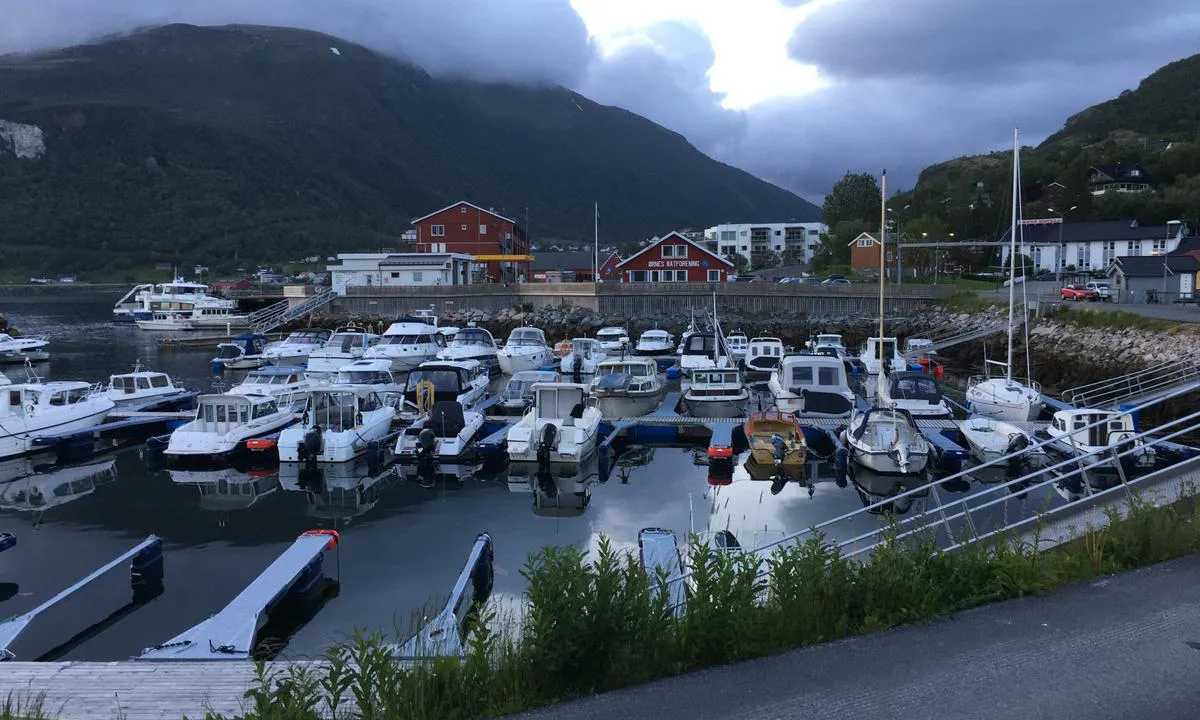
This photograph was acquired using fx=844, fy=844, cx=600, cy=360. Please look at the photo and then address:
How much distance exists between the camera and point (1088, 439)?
66.7 feet

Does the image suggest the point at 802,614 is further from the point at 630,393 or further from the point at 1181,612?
the point at 630,393

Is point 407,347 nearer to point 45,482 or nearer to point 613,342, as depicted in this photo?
point 613,342

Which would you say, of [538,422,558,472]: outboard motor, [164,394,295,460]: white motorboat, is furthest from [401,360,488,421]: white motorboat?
[538,422,558,472]: outboard motor

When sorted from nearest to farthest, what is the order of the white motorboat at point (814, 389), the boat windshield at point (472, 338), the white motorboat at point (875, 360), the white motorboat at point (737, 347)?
1. the white motorboat at point (814, 389)
2. the white motorboat at point (875, 360)
3. the white motorboat at point (737, 347)
4. the boat windshield at point (472, 338)

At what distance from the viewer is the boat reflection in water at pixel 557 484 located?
65.5ft

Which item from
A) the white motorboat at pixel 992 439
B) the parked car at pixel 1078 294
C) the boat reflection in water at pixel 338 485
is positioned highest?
the parked car at pixel 1078 294

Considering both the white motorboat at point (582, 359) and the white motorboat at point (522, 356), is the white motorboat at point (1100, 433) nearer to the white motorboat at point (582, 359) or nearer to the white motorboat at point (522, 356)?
the white motorboat at point (582, 359)

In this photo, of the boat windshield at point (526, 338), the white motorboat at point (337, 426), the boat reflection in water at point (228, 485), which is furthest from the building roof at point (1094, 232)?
the boat reflection in water at point (228, 485)

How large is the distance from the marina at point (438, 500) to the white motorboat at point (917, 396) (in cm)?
54

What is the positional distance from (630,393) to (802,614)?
21.4 meters

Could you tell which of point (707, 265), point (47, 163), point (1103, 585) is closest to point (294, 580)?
point (1103, 585)

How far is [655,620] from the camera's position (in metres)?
6.77

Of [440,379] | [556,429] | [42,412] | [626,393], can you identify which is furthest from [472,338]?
[556,429]

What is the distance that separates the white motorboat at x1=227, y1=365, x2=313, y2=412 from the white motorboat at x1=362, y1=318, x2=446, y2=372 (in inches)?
326
